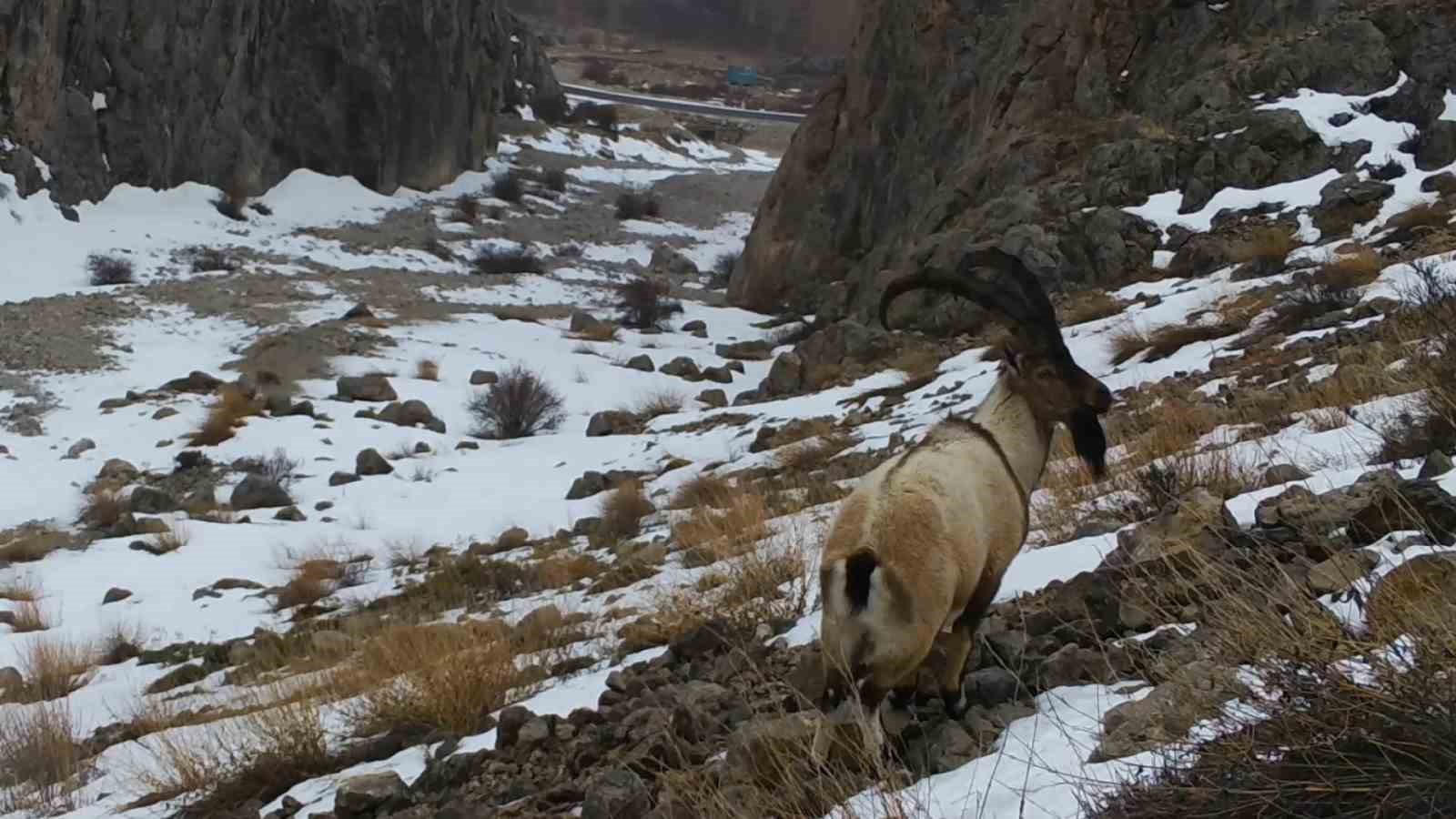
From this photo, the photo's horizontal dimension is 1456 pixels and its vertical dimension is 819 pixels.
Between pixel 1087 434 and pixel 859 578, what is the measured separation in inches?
62.0

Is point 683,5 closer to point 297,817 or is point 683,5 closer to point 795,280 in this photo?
point 795,280

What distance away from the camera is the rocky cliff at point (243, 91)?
28625 mm

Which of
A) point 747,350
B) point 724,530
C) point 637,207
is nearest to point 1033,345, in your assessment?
point 724,530

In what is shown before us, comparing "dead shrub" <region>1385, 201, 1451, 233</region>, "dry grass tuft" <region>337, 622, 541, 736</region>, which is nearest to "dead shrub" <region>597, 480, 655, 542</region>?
"dry grass tuft" <region>337, 622, 541, 736</region>

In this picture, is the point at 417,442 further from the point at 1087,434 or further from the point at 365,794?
the point at 1087,434

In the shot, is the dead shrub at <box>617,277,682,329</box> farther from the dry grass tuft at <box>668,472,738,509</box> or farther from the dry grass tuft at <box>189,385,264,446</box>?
the dry grass tuft at <box>668,472,738,509</box>

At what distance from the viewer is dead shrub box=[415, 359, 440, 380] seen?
2044 cm

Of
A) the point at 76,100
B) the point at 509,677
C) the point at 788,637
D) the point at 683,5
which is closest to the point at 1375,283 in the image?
the point at 788,637

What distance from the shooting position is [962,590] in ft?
12.7

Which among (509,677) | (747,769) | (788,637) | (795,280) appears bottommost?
(795,280)

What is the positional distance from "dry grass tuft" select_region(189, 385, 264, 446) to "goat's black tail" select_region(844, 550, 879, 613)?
1448 centimetres

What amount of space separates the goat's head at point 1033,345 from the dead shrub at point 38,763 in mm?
4468

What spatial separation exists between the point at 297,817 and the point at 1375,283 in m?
10.3

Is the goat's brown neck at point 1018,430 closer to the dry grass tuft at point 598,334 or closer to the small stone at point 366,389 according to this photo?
the small stone at point 366,389
